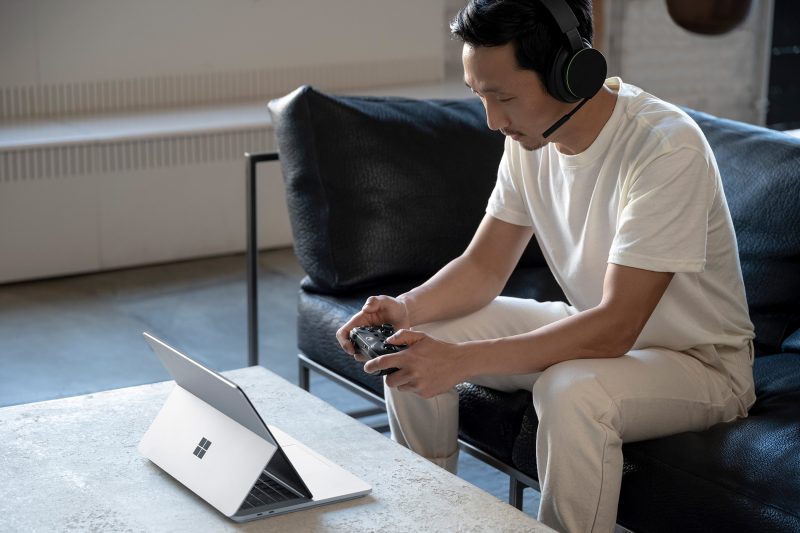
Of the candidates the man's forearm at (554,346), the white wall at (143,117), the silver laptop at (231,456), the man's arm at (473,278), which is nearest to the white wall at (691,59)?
the white wall at (143,117)

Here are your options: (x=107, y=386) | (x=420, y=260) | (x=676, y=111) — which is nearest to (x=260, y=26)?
(x=107, y=386)

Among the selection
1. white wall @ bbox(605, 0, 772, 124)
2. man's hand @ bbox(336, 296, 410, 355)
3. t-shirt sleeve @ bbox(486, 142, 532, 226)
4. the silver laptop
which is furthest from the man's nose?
white wall @ bbox(605, 0, 772, 124)

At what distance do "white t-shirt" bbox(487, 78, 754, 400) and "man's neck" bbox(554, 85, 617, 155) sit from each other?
0.05 feet

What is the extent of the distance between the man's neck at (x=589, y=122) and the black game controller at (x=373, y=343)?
39cm

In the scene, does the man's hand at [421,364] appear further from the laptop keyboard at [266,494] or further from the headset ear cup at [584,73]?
the headset ear cup at [584,73]

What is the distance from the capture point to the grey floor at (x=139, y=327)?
304 cm

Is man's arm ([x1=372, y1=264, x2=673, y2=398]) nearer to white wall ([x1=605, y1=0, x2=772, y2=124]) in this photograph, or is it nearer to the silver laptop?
the silver laptop

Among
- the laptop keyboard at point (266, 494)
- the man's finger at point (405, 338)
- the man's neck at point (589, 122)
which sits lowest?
the laptop keyboard at point (266, 494)

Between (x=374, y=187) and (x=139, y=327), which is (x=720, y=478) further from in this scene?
(x=139, y=327)

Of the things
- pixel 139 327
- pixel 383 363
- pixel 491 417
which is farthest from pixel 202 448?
pixel 139 327

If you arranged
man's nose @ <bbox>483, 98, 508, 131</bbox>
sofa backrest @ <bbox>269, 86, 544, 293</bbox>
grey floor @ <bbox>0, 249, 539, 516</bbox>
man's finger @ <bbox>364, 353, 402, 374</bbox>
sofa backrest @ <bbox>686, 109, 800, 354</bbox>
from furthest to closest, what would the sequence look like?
grey floor @ <bbox>0, 249, 539, 516</bbox>
sofa backrest @ <bbox>269, 86, 544, 293</bbox>
sofa backrest @ <bbox>686, 109, 800, 354</bbox>
man's nose @ <bbox>483, 98, 508, 131</bbox>
man's finger @ <bbox>364, 353, 402, 374</bbox>

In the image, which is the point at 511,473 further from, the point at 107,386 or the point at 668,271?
the point at 107,386

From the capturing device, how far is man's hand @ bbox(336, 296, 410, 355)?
5.90 feet

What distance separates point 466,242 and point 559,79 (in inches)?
32.6
